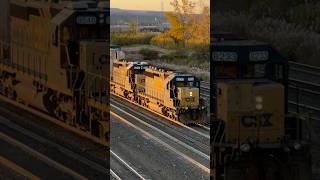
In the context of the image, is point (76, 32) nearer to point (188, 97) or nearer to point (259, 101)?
point (188, 97)

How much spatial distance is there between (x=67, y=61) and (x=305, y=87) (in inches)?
223

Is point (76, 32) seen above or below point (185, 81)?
above

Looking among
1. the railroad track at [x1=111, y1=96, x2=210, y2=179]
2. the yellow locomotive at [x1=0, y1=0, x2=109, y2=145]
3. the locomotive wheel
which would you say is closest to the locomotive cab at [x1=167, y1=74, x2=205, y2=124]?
the railroad track at [x1=111, y1=96, x2=210, y2=179]

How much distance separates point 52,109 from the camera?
11.2 meters

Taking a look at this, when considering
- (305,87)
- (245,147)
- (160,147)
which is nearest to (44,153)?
(160,147)

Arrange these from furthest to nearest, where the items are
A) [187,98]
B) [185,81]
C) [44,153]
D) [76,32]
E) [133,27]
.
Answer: [187,98], [185,81], [76,32], [44,153], [133,27]

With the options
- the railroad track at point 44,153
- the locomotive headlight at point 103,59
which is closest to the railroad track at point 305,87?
the locomotive headlight at point 103,59

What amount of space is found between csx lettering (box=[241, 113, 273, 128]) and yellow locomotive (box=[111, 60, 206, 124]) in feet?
11.0

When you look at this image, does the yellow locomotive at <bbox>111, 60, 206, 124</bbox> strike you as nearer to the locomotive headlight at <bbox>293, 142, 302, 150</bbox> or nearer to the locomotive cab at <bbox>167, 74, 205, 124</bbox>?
the locomotive cab at <bbox>167, 74, 205, 124</bbox>

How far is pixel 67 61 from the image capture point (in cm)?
1106

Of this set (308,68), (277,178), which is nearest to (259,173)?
(277,178)

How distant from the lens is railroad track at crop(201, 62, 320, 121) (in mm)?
9836

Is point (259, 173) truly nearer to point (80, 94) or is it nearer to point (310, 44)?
point (80, 94)

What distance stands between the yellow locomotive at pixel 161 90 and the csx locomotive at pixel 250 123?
3338 millimetres
